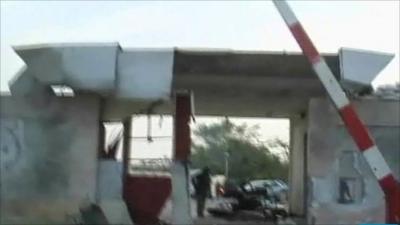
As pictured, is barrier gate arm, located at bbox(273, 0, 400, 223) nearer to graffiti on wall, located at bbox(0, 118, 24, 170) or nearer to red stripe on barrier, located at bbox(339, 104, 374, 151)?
red stripe on barrier, located at bbox(339, 104, 374, 151)

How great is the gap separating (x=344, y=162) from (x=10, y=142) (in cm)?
726

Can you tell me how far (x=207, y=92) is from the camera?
70.4 feet

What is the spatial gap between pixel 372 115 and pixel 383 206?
196 cm

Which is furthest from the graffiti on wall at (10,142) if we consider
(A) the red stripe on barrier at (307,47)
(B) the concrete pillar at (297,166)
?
(B) the concrete pillar at (297,166)

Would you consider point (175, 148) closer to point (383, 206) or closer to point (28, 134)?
point (28, 134)

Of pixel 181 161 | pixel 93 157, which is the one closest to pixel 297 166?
pixel 181 161

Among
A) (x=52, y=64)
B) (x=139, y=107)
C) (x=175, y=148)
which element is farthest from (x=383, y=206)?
(x=52, y=64)

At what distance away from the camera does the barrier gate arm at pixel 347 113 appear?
55.3 feet

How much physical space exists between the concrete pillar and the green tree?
54.7 feet

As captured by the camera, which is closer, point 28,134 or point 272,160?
point 28,134

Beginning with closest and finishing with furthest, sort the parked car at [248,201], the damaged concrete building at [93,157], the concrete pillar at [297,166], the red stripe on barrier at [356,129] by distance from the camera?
1. the red stripe on barrier at [356,129]
2. the damaged concrete building at [93,157]
3. the concrete pillar at [297,166]
4. the parked car at [248,201]

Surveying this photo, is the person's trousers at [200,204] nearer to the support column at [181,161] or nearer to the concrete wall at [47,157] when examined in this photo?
the support column at [181,161]

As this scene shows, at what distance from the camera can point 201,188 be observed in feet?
88.2

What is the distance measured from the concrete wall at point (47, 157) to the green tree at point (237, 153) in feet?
79.4
